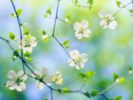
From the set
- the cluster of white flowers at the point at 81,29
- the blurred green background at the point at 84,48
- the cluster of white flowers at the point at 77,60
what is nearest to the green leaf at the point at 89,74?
the cluster of white flowers at the point at 77,60

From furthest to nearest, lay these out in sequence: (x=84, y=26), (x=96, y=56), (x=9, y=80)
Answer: (x=96, y=56)
(x=84, y=26)
(x=9, y=80)

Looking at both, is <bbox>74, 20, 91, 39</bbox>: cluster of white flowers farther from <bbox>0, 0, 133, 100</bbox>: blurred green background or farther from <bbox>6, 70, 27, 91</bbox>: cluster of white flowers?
<bbox>0, 0, 133, 100</bbox>: blurred green background

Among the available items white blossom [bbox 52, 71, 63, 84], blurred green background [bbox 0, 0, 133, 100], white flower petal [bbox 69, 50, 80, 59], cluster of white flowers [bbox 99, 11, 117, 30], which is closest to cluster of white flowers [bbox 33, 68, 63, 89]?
white blossom [bbox 52, 71, 63, 84]

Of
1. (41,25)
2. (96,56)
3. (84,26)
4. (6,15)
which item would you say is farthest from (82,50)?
(84,26)

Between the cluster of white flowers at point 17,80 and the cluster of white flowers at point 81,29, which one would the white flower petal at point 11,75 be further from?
the cluster of white flowers at point 81,29

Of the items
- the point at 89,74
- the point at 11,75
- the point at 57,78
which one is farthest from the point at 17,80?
the point at 89,74

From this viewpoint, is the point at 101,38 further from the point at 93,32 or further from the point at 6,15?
the point at 6,15

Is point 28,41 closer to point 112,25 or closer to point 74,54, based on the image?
point 74,54
